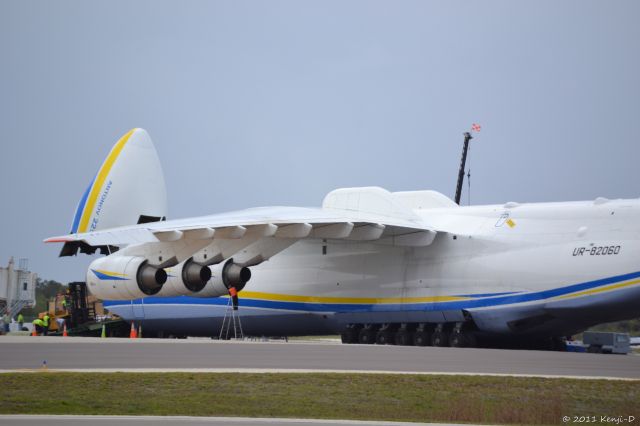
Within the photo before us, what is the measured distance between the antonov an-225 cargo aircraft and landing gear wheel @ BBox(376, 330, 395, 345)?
0.03 meters

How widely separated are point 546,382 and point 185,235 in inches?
484

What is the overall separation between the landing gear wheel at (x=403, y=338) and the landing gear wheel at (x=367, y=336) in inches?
29.6

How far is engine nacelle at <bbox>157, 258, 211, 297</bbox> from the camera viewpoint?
24.7m

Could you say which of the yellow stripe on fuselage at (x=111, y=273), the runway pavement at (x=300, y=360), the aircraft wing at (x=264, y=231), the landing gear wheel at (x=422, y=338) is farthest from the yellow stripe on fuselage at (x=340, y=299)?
the yellow stripe on fuselage at (x=111, y=273)

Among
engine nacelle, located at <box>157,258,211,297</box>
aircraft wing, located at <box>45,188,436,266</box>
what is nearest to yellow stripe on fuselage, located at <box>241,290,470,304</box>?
aircraft wing, located at <box>45,188,436,266</box>

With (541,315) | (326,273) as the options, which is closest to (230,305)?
(326,273)

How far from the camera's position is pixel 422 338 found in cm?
2583

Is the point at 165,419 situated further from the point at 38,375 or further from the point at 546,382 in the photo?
the point at 546,382

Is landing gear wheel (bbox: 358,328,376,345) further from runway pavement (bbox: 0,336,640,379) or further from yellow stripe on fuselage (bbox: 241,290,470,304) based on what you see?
runway pavement (bbox: 0,336,640,379)

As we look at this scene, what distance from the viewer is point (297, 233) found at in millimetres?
24359

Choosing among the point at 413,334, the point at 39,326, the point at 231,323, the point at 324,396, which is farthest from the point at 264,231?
the point at 39,326

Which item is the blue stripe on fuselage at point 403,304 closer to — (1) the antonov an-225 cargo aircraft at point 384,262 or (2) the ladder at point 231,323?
(1) the antonov an-225 cargo aircraft at point 384,262

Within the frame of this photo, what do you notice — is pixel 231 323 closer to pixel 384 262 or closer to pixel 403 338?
pixel 384 262

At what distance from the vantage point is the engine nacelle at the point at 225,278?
25.2 metres
